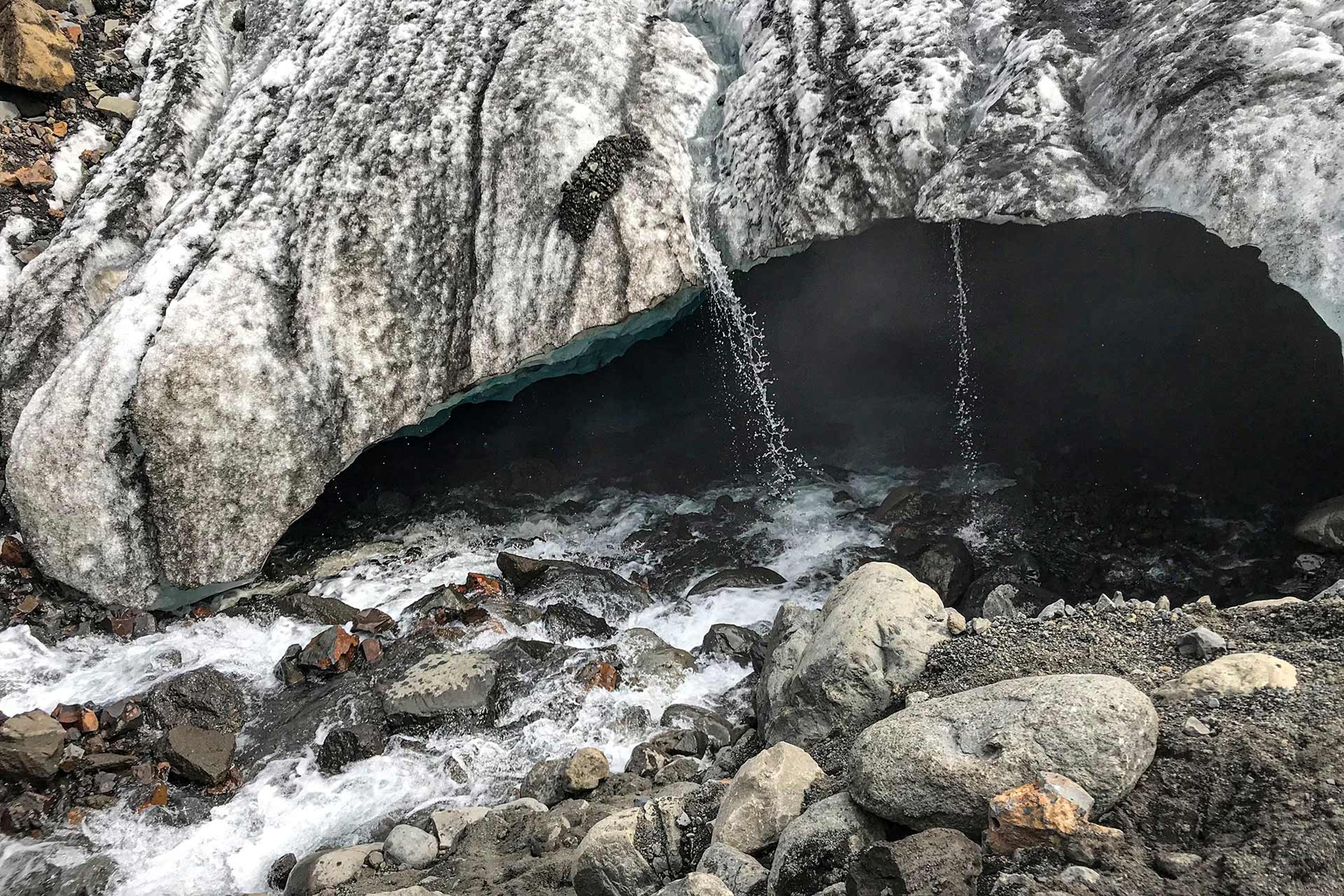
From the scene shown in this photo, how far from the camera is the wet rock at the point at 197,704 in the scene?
6.88 meters

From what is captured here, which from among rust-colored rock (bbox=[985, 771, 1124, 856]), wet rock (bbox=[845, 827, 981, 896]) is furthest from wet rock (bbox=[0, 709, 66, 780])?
rust-colored rock (bbox=[985, 771, 1124, 856])

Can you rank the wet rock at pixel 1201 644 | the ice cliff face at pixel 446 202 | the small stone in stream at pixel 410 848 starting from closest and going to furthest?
the wet rock at pixel 1201 644, the small stone in stream at pixel 410 848, the ice cliff face at pixel 446 202

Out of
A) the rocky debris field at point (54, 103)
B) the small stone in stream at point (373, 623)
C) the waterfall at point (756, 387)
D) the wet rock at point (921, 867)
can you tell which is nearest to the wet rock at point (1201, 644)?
the wet rock at point (921, 867)

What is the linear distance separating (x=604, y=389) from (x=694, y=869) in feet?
26.1

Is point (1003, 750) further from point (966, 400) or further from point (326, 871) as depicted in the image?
point (966, 400)

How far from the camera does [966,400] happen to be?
10.2 metres

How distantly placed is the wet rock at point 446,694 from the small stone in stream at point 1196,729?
528cm

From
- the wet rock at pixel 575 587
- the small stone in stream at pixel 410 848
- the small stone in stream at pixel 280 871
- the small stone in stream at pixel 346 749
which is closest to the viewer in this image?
the small stone in stream at pixel 410 848

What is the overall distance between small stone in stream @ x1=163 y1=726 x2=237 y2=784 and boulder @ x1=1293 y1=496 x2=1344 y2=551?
9.82 meters

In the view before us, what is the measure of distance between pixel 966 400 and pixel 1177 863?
8.18 meters

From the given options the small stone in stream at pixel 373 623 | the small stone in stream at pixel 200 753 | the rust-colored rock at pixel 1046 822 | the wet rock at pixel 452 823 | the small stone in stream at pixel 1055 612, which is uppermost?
the rust-colored rock at pixel 1046 822

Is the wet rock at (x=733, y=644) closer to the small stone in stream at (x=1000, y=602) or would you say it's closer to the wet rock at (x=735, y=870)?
the small stone in stream at (x=1000, y=602)

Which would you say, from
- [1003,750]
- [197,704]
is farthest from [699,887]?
[197,704]

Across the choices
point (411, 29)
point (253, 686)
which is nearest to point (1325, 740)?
point (253, 686)
